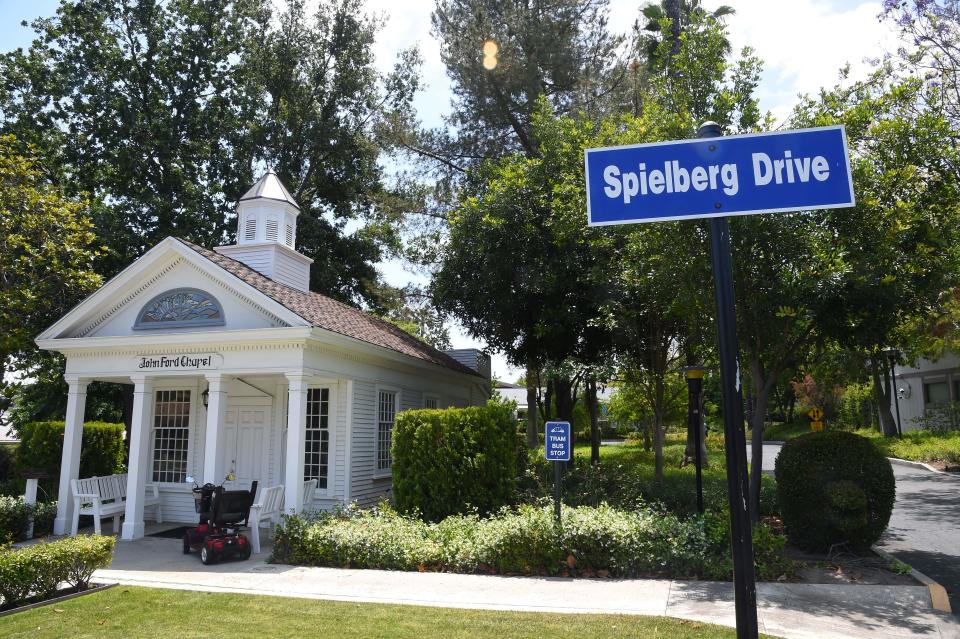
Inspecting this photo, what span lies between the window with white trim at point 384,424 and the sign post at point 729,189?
12225 millimetres

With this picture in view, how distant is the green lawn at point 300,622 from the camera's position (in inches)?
255

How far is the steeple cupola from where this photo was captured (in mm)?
16031

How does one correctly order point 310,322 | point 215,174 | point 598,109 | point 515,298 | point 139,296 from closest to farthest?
1. point 310,322
2. point 139,296
3. point 515,298
4. point 598,109
5. point 215,174

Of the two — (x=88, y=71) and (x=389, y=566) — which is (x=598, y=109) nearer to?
(x=389, y=566)

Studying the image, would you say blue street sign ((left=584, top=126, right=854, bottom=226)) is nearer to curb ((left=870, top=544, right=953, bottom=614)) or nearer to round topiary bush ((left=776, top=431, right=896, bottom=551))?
curb ((left=870, top=544, right=953, bottom=614))

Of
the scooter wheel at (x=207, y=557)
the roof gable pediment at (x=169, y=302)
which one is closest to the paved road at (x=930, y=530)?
the scooter wheel at (x=207, y=557)

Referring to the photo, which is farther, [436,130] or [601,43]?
[436,130]

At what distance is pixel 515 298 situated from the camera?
17.2 metres

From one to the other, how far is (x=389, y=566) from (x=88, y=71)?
2401 cm

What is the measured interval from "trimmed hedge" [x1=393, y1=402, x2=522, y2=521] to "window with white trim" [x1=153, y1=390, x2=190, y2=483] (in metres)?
6.02

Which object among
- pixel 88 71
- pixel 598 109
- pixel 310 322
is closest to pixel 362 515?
pixel 310 322

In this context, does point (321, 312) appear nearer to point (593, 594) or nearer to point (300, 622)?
point (300, 622)

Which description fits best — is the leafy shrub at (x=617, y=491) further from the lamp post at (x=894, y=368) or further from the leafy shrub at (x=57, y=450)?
the leafy shrub at (x=57, y=450)

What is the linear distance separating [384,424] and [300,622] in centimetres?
841
